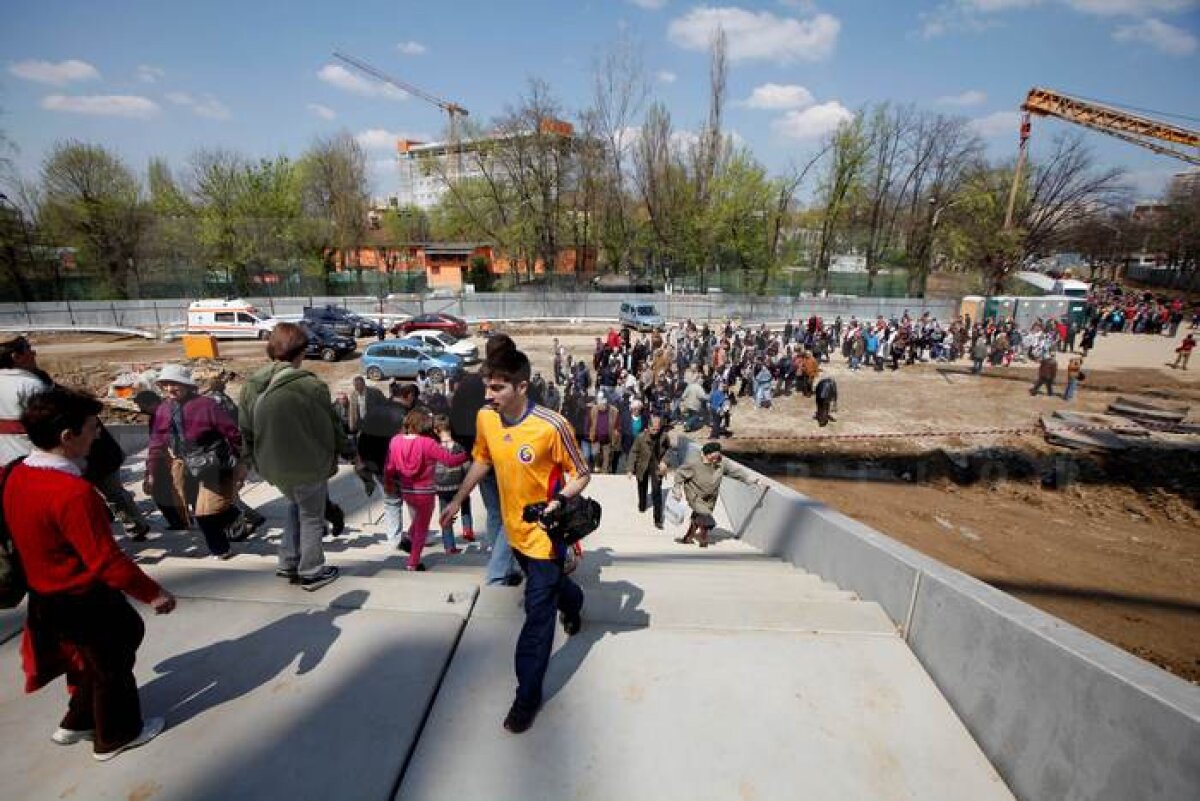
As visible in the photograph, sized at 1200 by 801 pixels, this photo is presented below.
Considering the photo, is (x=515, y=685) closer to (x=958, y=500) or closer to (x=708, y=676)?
(x=708, y=676)

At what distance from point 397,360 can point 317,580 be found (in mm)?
16422

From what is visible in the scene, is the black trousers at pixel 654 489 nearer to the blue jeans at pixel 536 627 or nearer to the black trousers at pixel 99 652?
the blue jeans at pixel 536 627

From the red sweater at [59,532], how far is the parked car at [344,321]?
84.1ft

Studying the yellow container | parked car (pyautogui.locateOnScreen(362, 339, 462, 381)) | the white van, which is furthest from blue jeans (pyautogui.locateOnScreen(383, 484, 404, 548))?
the white van

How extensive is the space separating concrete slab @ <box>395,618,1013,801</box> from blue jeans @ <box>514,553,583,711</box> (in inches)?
7.9

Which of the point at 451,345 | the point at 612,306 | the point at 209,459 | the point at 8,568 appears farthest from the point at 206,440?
the point at 612,306

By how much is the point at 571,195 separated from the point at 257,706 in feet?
147

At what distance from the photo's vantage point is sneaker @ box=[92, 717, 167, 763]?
7.07ft

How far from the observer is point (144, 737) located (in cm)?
225

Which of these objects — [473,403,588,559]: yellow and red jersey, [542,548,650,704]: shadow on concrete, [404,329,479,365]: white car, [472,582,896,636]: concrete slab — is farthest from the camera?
[404,329,479,365]: white car

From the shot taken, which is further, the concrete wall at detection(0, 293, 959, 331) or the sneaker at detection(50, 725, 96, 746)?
the concrete wall at detection(0, 293, 959, 331)

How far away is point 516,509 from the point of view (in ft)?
8.59

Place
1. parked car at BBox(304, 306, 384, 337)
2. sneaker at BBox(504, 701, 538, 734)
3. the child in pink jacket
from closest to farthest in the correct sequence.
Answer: sneaker at BBox(504, 701, 538, 734)
the child in pink jacket
parked car at BBox(304, 306, 384, 337)

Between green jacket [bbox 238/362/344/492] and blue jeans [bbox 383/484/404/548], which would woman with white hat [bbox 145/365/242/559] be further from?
blue jeans [bbox 383/484/404/548]
